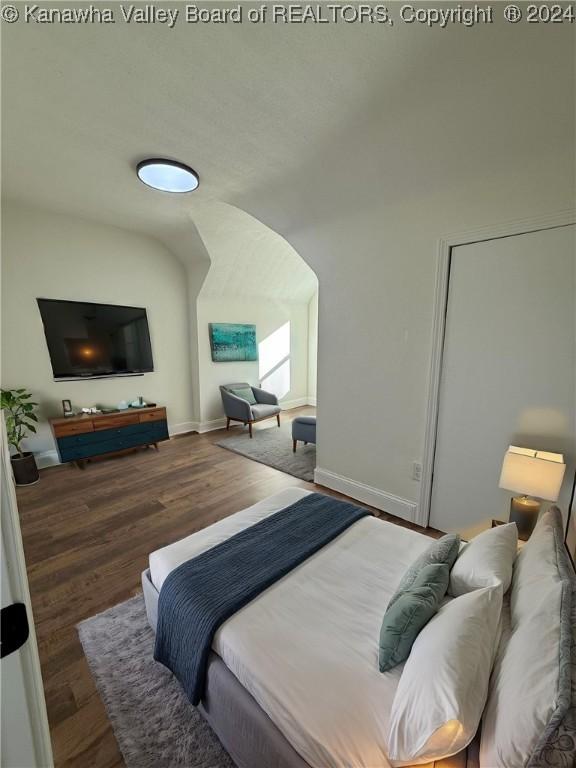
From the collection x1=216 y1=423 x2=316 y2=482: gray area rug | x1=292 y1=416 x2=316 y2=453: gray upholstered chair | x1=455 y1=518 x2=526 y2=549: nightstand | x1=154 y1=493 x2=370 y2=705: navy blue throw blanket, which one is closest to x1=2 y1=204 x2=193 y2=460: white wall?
x1=216 y1=423 x2=316 y2=482: gray area rug

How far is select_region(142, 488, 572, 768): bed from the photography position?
85 centimetres

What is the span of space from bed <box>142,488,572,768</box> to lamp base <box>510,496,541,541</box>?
29.4 inches

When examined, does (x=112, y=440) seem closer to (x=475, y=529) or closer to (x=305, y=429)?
(x=305, y=429)

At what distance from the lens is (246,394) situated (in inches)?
209

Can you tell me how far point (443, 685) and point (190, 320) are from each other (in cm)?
483

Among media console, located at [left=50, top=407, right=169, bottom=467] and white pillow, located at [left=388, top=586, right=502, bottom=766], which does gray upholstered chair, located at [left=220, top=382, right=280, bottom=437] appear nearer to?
media console, located at [left=50, top=407, right=169, bottom=467]

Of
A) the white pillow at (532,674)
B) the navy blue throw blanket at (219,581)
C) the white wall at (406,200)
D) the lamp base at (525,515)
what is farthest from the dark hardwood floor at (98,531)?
the white pillow at (532,674)

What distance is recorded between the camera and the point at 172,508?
282 centimetres

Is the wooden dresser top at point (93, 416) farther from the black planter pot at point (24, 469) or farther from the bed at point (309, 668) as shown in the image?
the bed at point (309, 668)

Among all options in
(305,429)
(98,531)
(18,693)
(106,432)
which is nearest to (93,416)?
(106,432)

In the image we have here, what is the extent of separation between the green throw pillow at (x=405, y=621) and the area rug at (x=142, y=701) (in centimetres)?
78

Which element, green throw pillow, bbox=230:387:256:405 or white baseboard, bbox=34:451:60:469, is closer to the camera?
white baseboard, bbox=34:451:60:469

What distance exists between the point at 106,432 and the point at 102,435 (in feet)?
0.18

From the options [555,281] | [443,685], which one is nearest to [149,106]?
[555,281]
